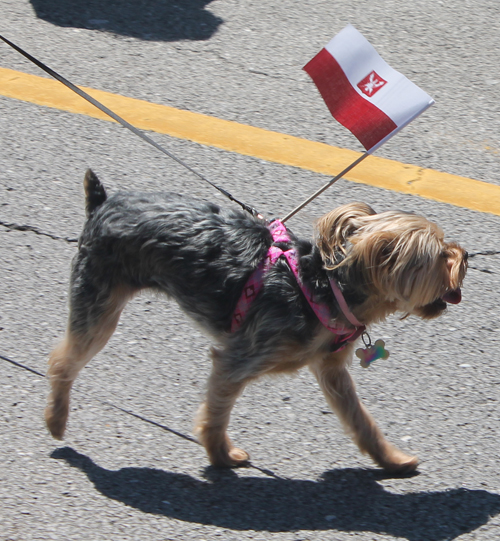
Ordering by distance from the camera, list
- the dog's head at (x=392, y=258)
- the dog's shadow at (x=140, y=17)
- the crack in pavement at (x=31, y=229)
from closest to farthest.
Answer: the dog's head at (x=392, y=258) < the crack in pavement at (x=31, y=229) < the dog's shadow at (x=140, y=17)

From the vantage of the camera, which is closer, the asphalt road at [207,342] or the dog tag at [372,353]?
the asphalt road at [207,342]

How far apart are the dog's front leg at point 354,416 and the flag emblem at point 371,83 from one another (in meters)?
1.07

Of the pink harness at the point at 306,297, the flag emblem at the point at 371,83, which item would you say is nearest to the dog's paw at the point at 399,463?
the pink harness at the point at 306,297

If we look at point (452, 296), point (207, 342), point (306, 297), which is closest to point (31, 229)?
point (207, 342)

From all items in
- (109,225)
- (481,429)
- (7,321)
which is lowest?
(7,321)

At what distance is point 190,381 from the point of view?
418 cm

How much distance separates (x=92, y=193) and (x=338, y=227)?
3.60 ft

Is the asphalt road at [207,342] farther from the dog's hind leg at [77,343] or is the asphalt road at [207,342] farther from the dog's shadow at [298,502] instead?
the dog's hind leg at [77,343]

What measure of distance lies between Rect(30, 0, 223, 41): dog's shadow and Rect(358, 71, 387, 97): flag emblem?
400cm

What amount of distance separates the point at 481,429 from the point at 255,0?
5.29m

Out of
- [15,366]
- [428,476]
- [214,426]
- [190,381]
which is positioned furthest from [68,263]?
[428,476]

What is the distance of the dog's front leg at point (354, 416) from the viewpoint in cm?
364

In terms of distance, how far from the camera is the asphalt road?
3.46 metres

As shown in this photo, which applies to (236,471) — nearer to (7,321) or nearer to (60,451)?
(60,451)
